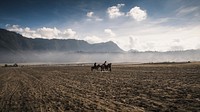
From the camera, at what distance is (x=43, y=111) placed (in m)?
9.72

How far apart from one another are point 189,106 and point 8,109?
8.80 metres

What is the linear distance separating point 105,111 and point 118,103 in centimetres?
171

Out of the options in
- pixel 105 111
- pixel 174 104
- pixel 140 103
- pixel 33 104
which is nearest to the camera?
pixel 105 111

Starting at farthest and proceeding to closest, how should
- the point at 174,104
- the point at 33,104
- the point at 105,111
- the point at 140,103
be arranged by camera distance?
the point at 33,104 < the point at 140,103 < the point at 174,104 < the point at 105,111

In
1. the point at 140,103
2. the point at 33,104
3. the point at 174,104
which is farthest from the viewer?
the point at 33,104

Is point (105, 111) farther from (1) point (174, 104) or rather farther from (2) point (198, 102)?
(2) point (198, 102)

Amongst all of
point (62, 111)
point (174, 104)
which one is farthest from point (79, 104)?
point (174, 104)

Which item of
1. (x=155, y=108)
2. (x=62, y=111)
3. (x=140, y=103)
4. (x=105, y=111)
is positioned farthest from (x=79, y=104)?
(x=155, y=108)

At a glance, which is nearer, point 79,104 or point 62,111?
point 62,111

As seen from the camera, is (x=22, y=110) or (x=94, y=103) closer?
(x=22, y=110)

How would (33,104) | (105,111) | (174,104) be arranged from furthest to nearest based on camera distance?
1. (33,104)
2. (174,104)
3. (105,111)

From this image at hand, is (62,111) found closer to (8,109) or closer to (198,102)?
(8,109)

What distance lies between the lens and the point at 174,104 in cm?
991

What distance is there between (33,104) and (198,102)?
8.62m
